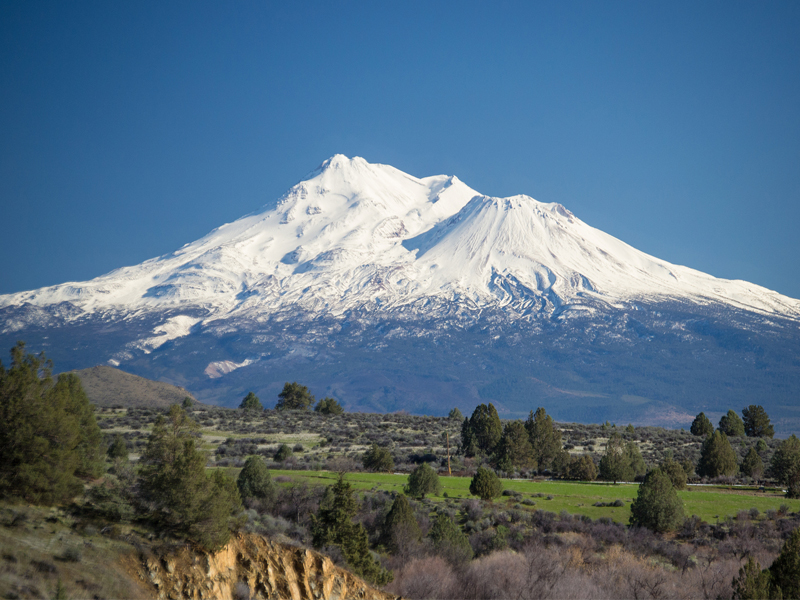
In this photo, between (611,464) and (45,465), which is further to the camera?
(611,464)

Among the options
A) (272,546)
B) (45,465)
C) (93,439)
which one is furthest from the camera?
(93,439)

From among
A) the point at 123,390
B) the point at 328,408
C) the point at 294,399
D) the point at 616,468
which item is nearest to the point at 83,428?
the point at 616,468

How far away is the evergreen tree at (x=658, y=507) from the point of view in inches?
839

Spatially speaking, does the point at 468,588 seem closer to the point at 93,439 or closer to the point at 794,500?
the point at 93,439

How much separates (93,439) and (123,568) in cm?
957

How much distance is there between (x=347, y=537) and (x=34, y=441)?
7.75 metres

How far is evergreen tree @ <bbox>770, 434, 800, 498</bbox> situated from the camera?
27938mm

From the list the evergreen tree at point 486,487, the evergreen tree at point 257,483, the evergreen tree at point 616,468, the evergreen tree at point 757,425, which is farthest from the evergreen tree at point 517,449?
the evergreen tree at point 757,425

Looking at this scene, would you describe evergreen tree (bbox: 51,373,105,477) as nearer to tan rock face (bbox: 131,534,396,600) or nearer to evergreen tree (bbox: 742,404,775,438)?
tan rock face (bbox: 131,534,396,600)

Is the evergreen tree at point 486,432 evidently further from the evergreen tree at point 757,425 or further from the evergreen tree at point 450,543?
the evergreen tree at point 757,425

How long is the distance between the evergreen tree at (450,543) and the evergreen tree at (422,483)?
500 cm

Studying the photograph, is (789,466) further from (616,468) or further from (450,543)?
(450,543)

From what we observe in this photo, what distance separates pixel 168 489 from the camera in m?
12.9

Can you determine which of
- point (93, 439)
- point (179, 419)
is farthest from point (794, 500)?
point (93, 439)
